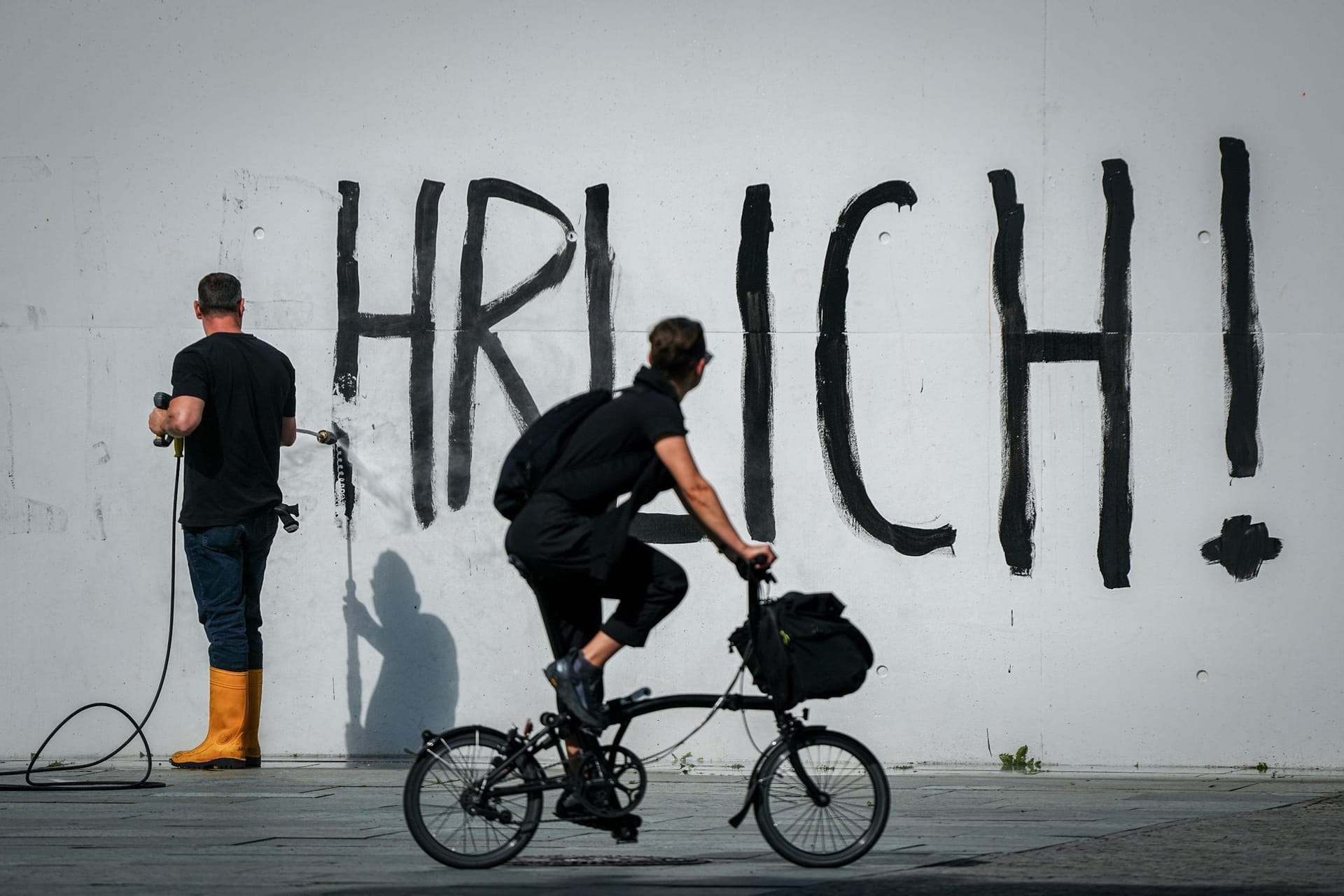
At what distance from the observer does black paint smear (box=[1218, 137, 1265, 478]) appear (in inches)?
309

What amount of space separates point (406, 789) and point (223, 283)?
10.5ft

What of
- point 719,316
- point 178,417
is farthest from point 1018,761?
point 178,417

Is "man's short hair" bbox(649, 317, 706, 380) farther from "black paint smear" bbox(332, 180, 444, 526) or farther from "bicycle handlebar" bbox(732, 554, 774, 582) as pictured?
"black paint smear" bbox(332, 180, 444, 526)

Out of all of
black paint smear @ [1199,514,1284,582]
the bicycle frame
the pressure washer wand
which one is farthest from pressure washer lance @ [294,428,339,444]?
black paint smear @ [1199,514,1284,582]

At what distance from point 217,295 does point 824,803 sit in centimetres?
387

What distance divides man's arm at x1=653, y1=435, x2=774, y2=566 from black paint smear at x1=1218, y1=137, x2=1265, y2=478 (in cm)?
357

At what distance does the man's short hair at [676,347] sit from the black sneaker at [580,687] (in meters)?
0.94

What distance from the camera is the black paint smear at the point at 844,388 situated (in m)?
7.97

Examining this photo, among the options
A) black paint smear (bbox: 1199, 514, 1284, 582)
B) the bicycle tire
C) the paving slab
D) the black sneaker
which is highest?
black paint smear (bbox: 1199, 514, 1284, 582)

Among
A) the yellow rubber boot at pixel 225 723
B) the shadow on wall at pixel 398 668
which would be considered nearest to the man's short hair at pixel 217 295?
the shadow on wall at pixel 398 668

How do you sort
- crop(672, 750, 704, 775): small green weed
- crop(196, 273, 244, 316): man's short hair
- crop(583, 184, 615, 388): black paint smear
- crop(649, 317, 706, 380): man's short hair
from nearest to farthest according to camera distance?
crop(649, 317, 706, 380): man's short hair → crop(196, 273, 244, 316): man's short hair → crop(672, 750, 704, 775): small green weed → crop(583, 184, 615, 388): black paint smear

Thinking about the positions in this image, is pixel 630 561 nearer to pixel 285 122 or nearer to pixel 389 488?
pixel 389 488

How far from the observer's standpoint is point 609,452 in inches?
207

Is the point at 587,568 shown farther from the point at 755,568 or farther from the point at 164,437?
the point at 164,437
